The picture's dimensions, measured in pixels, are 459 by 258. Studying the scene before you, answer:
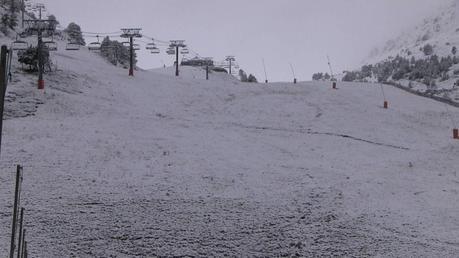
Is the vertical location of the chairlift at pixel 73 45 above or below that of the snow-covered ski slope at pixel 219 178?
above

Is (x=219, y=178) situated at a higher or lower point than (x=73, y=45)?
lower

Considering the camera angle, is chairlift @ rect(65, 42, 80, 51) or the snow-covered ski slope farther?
chairlift @ rect(65, 42, 80, 51)

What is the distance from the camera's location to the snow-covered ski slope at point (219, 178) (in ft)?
53.1

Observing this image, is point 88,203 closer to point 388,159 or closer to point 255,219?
point 255,219

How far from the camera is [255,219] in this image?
58.6 ft

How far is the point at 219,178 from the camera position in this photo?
72.1 feet

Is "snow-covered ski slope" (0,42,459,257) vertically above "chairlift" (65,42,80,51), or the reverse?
"chairlift" (65,42,80,51)

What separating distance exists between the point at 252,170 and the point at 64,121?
41.4 ft

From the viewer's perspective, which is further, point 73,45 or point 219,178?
point 73,45

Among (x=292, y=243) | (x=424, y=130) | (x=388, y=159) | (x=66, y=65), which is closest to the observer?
(x=292, y=243)

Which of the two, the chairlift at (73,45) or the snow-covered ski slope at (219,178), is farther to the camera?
the chairlift at (73,45)

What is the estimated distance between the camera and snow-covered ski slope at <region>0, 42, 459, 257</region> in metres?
16.2

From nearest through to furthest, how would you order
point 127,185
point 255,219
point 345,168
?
1. point 255,219
2. point 127,185
3. point 345,168

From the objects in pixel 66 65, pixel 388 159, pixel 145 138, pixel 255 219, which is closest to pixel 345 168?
pixel 388 159
